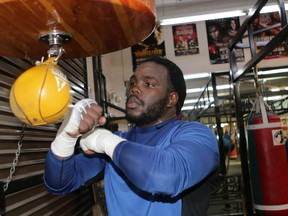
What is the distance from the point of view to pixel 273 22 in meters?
7.89

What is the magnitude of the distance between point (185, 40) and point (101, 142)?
7.43 metres

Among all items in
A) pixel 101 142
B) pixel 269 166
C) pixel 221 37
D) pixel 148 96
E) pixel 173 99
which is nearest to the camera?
pixel 101 142

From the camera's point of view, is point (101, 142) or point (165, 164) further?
point (101, 142)

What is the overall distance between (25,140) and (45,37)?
144 cm

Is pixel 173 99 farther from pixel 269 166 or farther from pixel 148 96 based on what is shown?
pixel 269 166

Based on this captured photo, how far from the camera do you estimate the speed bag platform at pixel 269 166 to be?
3.60 m

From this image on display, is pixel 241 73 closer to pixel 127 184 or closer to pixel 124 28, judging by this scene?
pixel 127 184

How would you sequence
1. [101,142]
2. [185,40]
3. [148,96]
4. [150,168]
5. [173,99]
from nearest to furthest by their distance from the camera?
[150,168]
[101,142]
[148,96]
[173,99]
[185,40]

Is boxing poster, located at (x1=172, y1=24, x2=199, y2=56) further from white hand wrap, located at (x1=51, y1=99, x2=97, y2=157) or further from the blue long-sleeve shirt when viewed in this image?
white hand wrap, located at (x1=51, y1=99, x2=97, y2=157)

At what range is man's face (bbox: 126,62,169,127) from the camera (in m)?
1.48

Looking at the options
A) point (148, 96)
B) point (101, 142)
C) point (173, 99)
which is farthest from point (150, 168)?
point (173, 99)

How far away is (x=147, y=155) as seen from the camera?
40.2 inches

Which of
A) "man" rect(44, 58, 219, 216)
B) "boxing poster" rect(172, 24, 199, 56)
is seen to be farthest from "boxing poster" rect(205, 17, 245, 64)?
"man" rect(44, 58, 219, 216)

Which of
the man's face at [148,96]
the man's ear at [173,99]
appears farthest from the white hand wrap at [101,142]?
the man's ear at [173,99]
